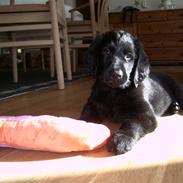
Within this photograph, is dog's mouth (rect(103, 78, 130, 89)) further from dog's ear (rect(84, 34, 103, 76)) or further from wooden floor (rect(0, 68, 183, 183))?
wooden floor (rect(0, 68, 183, 183))

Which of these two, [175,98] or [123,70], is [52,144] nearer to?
[123,70]

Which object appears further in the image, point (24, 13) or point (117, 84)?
point (24, 13)

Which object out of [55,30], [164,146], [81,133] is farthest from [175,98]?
[55,30]

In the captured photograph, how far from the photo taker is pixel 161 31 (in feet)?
20.0

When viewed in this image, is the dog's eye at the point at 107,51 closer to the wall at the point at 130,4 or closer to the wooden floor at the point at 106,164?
the wooden floor at the point at 106,164

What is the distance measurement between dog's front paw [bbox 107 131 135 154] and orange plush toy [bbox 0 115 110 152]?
4 cm

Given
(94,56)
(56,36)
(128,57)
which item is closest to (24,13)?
(56,36)

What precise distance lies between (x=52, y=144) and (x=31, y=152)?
0.09 m

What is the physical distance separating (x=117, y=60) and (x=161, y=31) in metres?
4.90

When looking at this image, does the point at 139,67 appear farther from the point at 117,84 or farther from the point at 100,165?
the point at 100,165

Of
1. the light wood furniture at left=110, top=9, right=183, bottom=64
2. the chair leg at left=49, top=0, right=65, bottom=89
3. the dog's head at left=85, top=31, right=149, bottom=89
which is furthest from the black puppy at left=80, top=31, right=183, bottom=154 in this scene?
the light wood furniture at left=110, top=9, right=183, bottom=64

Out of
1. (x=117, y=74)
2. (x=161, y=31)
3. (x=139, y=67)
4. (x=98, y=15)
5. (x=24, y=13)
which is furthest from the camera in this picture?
(x=161, y=31)

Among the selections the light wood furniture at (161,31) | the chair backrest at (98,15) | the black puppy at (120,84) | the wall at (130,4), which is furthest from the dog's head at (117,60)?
the wall at (130,4)

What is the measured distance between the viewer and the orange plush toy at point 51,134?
1077 mm
